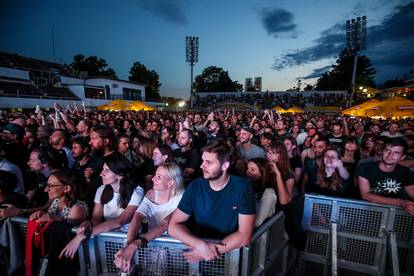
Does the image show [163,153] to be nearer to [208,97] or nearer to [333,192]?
[333,192]

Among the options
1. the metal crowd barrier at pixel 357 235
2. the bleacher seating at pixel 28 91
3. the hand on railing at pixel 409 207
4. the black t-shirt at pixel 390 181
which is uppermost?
the bleacher seating at pixel 28 91

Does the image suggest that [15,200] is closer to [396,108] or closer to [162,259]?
[162,259]

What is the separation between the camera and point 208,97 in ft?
154

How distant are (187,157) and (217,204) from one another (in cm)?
267

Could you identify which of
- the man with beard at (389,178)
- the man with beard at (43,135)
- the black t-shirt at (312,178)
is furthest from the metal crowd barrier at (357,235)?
the man with beard at (43,135)

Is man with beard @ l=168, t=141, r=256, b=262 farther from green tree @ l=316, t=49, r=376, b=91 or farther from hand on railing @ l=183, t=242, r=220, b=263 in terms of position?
green tree @ l=316, t=49, r=376, b=91

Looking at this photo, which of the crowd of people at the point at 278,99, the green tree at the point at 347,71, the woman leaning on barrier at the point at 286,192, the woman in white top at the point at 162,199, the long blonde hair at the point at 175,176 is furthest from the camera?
the green tree at the point at 347,71

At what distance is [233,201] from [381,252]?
2.27 metres

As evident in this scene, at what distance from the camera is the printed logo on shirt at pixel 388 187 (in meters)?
3.26

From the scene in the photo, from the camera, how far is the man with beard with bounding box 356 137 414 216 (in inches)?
127

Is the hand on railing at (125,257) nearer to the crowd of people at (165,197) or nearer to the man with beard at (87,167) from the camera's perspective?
the crowd of people at (165,197)

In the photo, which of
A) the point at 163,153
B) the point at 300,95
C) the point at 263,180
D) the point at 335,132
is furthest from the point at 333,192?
the point at 300,95

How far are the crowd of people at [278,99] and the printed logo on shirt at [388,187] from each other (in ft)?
117

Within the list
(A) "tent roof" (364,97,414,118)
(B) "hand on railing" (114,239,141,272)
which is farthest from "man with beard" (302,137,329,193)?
(A) "tent roof" (364,97,414,118)
